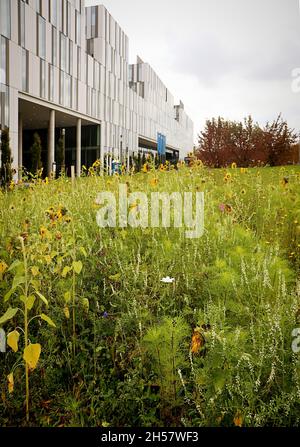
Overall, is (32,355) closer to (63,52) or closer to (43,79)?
(43,79)

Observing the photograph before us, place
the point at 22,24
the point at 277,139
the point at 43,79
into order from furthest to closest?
1. the point at 43,79
2. the point at 22,24
3. the point at 277,139

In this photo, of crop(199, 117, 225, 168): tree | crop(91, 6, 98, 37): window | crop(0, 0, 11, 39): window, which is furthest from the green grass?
crop(91, 6, 98, 37): window

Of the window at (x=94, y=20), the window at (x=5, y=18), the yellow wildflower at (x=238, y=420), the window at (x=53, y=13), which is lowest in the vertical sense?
the yellow wildflower at (x=238, y=420)

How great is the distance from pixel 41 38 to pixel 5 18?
3.56 metres

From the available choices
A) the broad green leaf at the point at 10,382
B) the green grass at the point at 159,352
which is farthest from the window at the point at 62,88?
the broad green leaf at the point at 10,382

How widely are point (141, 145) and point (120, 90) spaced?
15092 mm

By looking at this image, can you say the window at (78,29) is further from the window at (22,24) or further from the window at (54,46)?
the window at (22,24)

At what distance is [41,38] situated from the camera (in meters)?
20.6

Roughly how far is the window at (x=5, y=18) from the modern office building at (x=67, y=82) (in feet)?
0.13

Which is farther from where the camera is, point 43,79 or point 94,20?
point 94,20

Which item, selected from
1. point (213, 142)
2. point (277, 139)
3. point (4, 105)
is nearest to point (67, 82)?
point (4, 105)

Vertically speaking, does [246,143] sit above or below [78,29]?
below

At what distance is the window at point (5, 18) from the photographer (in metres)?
16.6

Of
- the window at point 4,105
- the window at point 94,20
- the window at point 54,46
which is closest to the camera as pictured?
the window at point 4,105
